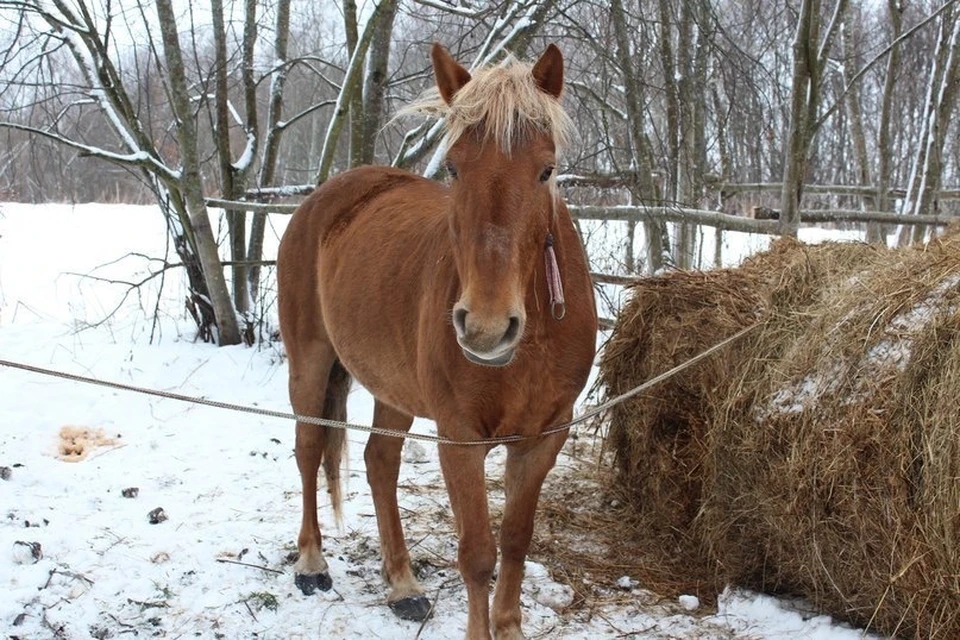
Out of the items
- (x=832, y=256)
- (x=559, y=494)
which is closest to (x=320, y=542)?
(x=559, y=494)

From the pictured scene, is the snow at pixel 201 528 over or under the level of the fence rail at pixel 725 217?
under

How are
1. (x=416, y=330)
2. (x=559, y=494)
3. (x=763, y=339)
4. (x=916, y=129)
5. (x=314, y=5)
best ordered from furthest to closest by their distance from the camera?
(x=916, y=129) < (x=314, y=5) < (x=559, y=494) < (x=763, y=339) < (x=416, y=330)

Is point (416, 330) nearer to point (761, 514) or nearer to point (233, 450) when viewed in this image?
point (761, 514)

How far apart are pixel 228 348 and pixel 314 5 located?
14.8ft

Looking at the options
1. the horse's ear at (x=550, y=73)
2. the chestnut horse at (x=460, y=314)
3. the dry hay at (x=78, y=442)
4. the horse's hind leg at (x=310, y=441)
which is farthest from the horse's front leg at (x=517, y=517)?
the dry hay at (x=78, y=442)

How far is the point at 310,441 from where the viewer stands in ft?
12.9

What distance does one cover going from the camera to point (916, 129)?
23906mm

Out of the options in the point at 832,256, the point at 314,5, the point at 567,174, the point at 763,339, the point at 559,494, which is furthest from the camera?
the point at 314,5

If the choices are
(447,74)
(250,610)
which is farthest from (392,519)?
(447,74)

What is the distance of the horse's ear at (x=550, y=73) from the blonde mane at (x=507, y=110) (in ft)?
0.14

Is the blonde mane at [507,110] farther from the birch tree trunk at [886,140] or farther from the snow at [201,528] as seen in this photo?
the birch tree trunk at [886,140]

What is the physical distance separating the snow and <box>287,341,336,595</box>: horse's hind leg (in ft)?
0.37

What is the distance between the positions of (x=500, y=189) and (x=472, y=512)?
1.18m

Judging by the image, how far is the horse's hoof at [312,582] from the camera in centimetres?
355
